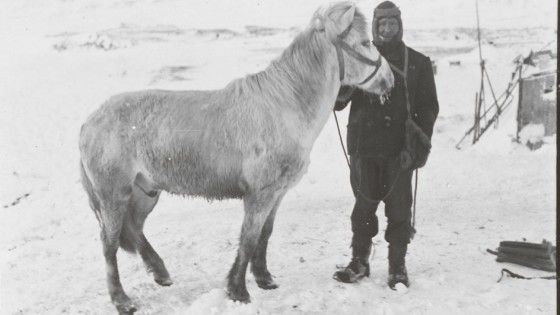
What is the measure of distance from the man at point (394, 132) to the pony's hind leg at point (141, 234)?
4.95 ft

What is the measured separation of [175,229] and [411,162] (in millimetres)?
3225

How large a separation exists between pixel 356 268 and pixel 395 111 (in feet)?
4.59

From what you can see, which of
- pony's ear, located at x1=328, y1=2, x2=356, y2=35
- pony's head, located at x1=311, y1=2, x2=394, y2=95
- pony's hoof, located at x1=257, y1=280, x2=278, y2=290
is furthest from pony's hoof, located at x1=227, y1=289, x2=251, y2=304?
pony's ear, located at x1=328, y1=2, x2=356, y2=35

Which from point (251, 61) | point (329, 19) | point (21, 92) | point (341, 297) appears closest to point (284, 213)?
point (341, 297)

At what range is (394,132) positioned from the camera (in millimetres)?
4199

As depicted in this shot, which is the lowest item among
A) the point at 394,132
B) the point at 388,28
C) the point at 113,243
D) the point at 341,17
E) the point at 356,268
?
the point at 356,268

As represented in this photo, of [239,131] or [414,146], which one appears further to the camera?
[414,146]

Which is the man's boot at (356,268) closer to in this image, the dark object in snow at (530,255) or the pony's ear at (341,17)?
the dark object in snow at (530,255)

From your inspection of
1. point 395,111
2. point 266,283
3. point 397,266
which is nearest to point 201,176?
point 266,283

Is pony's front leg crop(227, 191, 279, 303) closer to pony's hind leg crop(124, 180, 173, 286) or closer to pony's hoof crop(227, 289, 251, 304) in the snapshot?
pony's hoof crop(227, 289, 251, 304)

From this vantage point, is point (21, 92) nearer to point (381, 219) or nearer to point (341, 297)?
point (381, 219)

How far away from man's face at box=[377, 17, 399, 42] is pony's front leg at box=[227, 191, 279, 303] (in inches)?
61.2

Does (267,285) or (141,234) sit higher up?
(141,234)

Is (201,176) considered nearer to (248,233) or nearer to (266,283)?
(248,233)
